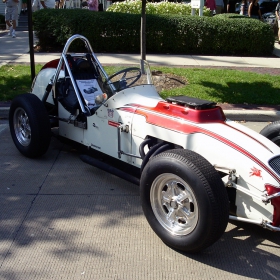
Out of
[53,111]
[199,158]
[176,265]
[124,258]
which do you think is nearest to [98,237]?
[124,258]

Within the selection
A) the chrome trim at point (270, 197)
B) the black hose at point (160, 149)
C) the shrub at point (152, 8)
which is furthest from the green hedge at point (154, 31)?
the chrome trim at point (270, 197)

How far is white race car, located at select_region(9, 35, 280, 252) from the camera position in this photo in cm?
354

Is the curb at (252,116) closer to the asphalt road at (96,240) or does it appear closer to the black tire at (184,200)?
the asphalt road at (96,240)

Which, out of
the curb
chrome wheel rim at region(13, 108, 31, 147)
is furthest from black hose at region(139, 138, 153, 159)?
the curb

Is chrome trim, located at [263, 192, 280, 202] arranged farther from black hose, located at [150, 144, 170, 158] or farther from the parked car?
the parked car

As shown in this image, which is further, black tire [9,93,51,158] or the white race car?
black tire [9,93,51,158]

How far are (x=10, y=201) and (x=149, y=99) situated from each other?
1839 mm

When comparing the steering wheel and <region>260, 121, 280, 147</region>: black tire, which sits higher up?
the steering wheel

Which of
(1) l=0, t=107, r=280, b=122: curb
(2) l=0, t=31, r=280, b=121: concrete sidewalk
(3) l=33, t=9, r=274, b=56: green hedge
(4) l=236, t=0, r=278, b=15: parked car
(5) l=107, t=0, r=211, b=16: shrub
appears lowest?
(1) l=0, t=107, r=280, b=122: curb

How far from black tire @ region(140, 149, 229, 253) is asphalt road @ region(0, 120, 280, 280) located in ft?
0.62

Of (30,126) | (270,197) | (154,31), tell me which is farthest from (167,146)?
(154,31)

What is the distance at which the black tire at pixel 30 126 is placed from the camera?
5562 millimetres

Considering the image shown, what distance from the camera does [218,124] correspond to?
4.26 meters

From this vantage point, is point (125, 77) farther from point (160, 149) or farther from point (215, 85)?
point (215, 85)
